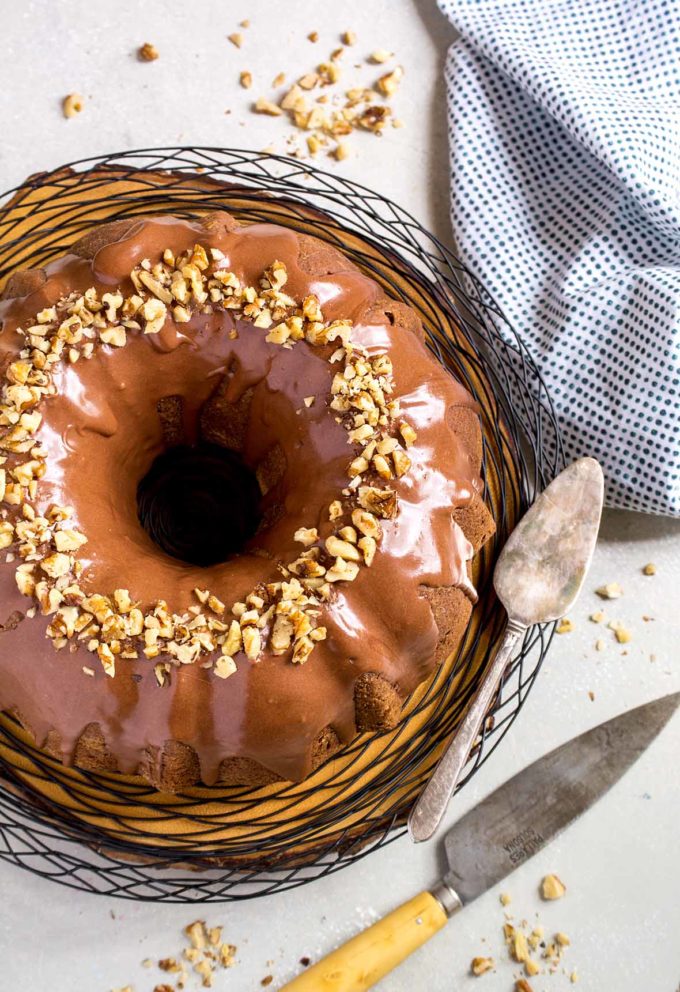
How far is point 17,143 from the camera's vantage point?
1.86m

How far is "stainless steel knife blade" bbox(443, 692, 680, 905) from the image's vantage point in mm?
1733

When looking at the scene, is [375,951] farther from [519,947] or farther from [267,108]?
[267,108]

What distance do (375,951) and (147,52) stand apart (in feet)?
6.03

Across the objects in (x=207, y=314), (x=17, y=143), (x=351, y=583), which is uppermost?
(x=17, y=143)

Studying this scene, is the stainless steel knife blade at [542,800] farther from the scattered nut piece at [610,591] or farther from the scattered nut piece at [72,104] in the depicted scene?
the scattered nut piece at [72,104]

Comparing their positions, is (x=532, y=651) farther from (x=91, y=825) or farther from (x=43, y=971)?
(x=43, y=971)

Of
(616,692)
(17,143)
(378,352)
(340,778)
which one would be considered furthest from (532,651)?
(17,143)

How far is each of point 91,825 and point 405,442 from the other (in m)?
0.84

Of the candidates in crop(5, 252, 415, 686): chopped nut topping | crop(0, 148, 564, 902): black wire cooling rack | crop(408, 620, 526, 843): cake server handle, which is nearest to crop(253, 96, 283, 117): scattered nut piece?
crop(0, 148, 564, 902): black wire cooling rack

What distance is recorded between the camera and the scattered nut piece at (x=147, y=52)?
1897 mm

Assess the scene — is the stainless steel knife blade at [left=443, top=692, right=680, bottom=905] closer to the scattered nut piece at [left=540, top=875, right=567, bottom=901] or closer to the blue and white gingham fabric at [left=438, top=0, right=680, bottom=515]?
the scattered nut piece at [left=540, top=875, right=567, bottom=901]

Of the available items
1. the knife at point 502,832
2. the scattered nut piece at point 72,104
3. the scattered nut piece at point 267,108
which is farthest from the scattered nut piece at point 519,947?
the scattered nut piece at point 72,104

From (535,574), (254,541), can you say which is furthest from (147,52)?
(535,574)

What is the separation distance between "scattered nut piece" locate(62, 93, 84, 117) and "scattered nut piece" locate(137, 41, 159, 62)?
158 millimetres
